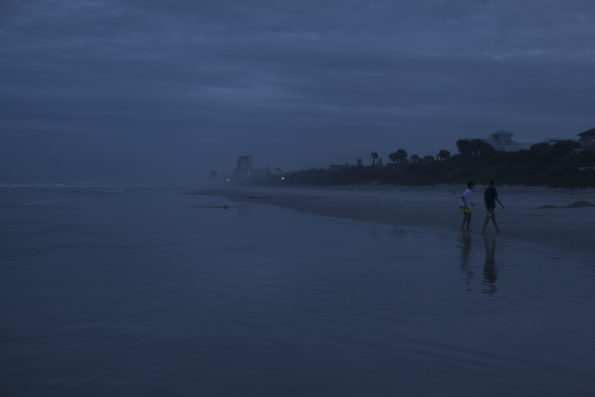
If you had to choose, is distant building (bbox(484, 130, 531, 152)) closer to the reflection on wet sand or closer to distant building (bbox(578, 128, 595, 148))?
distant building (bbox(578, 128, 595, 148))

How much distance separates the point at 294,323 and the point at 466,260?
5.97 m

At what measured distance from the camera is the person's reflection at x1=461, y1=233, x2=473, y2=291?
7.87 m

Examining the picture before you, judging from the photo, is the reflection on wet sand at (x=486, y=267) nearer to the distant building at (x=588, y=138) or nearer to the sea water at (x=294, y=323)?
the sea water at (x=294, y=323)

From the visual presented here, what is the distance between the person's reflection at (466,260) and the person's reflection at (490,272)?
0.84 ft

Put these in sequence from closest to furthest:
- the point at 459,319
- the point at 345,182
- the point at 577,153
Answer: the point at 459,319, the point at 577,153, the point at 345,182

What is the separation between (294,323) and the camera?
17.2 ft

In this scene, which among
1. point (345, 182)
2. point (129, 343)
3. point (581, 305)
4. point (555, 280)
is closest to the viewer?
point (129, 343)

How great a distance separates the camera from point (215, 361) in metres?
4.14

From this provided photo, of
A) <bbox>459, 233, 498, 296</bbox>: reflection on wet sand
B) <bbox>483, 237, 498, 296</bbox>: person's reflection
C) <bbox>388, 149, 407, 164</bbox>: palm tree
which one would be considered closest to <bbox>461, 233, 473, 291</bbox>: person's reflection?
<bbox>459, 233, 498, 296</bbox>: reflection on wet sand

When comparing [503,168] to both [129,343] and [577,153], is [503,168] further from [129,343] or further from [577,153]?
[129,343]

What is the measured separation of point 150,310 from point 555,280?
6897 millimetres

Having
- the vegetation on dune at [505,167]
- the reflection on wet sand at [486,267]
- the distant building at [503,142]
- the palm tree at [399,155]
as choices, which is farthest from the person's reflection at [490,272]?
the palm tree at [399,155]

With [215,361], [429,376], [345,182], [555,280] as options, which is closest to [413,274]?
[555,280]

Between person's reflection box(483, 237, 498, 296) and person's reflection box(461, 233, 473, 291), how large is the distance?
0.84 feet
